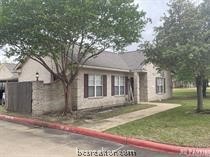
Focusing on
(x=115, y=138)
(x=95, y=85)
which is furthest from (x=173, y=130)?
(x=95, y=85)

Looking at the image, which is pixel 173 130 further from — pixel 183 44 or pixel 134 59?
pixel 134 59

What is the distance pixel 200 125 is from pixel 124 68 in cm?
1199

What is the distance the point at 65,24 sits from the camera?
13.3 meters

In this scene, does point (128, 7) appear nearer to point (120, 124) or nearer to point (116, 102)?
point (120, 124)

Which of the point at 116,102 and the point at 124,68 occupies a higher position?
the point at 124,68

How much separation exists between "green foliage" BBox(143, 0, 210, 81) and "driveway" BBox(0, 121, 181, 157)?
6.14 m

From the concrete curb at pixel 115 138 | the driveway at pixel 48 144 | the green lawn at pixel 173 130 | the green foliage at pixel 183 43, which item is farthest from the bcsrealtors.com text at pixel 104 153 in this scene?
the green foliage at pixel 183 43

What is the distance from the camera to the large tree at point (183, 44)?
13695mm

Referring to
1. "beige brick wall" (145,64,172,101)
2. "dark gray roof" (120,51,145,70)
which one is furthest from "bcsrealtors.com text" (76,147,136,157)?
"beige brick wall" (145,64,172,101)

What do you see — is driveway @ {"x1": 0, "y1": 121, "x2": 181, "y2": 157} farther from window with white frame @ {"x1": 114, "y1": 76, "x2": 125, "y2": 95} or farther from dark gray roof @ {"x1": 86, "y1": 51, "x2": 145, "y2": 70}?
window with white frame @ {"x1": 114, "y1": 76, "x2": 125, "y2": 95}

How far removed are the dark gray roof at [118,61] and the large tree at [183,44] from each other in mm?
5532

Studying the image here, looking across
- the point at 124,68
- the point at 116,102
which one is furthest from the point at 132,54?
the point at 116,102

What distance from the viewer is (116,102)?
73.5 ft

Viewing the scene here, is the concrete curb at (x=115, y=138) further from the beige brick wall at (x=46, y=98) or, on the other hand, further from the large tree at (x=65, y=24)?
the large tree at (x=65, y=24)
